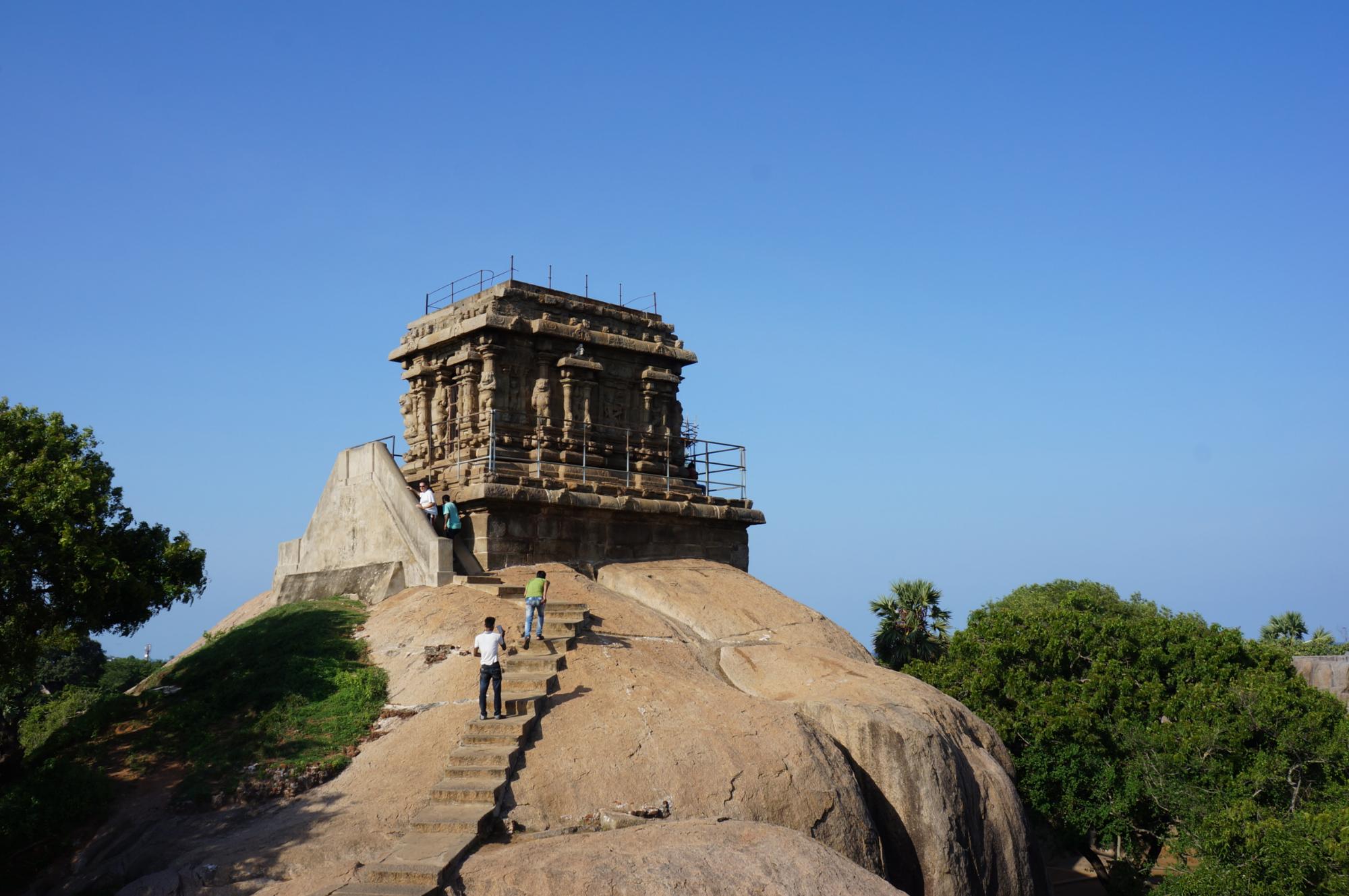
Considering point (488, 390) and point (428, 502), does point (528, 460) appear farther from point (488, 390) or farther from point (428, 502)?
point (428, 502)

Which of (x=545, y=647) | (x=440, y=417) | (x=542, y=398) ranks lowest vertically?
(x=545, y=647)

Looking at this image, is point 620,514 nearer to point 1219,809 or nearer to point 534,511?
point 534,511

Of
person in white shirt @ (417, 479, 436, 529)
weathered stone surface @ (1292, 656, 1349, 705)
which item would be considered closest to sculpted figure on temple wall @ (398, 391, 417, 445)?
person in white shirt @ (417, 479, 436, 529)

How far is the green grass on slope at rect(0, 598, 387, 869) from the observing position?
50.3ft

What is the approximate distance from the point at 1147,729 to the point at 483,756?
Answer: 17.1 m

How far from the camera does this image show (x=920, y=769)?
57.4 feet

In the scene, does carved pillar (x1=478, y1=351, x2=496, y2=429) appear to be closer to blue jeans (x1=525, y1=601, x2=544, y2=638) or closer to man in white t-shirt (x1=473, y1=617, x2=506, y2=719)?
blue jeans (x1=525, y1=601, x2=544, y2=638)

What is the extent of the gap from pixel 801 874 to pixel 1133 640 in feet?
56.7

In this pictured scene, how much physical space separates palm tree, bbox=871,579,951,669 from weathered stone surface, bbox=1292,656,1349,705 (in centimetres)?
1193

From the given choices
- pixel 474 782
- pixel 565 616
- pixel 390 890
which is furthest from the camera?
pixel 565 616

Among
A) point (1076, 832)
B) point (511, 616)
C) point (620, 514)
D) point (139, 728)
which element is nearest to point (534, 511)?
point (620, 514)

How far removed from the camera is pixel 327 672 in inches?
723

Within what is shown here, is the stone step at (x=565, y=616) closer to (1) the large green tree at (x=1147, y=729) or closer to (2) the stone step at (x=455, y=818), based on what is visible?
(2) the stone step at (x=455, y=818)

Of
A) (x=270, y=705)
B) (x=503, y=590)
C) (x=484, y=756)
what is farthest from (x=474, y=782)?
(x=503, y=590)
